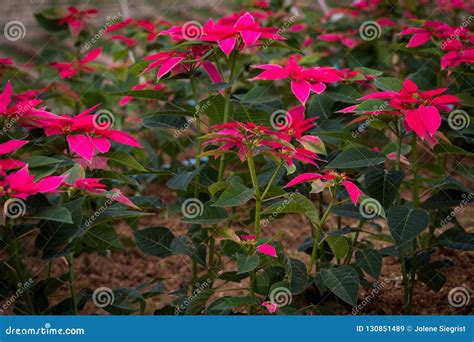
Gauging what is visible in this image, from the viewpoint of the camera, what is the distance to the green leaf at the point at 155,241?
1.57m

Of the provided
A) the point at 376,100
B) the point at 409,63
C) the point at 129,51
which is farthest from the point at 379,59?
the point at 376,100

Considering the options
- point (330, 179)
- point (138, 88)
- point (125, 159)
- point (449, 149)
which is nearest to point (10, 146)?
point (125, 159)

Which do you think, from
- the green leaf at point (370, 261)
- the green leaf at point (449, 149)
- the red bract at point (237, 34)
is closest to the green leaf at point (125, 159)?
the red bract at point (237, 34)

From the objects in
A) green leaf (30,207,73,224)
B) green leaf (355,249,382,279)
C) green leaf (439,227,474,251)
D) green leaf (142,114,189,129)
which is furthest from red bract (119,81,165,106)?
green leaf (439,227,474,251)

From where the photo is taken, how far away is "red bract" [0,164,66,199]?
1.26 meters

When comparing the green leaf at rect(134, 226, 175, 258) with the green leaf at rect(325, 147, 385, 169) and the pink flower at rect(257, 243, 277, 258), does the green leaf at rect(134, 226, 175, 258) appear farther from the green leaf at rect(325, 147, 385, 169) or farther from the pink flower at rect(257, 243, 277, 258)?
the green leaf at rect(325, 147, 385, 169)

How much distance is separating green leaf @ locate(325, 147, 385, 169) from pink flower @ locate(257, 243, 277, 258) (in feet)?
0.67

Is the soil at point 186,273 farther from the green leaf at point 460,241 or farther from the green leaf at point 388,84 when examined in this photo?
the green leaf at point 388,84

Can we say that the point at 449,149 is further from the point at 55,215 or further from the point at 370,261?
the point at 55,215

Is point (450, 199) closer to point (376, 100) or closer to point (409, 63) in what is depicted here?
point (376, 100)

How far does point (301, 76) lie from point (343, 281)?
0.40 metres

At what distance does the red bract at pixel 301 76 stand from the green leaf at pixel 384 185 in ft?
0.66

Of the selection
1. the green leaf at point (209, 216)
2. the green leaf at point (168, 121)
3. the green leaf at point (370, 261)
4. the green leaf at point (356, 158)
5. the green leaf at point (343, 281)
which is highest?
the green leaf at point (168, 121)
